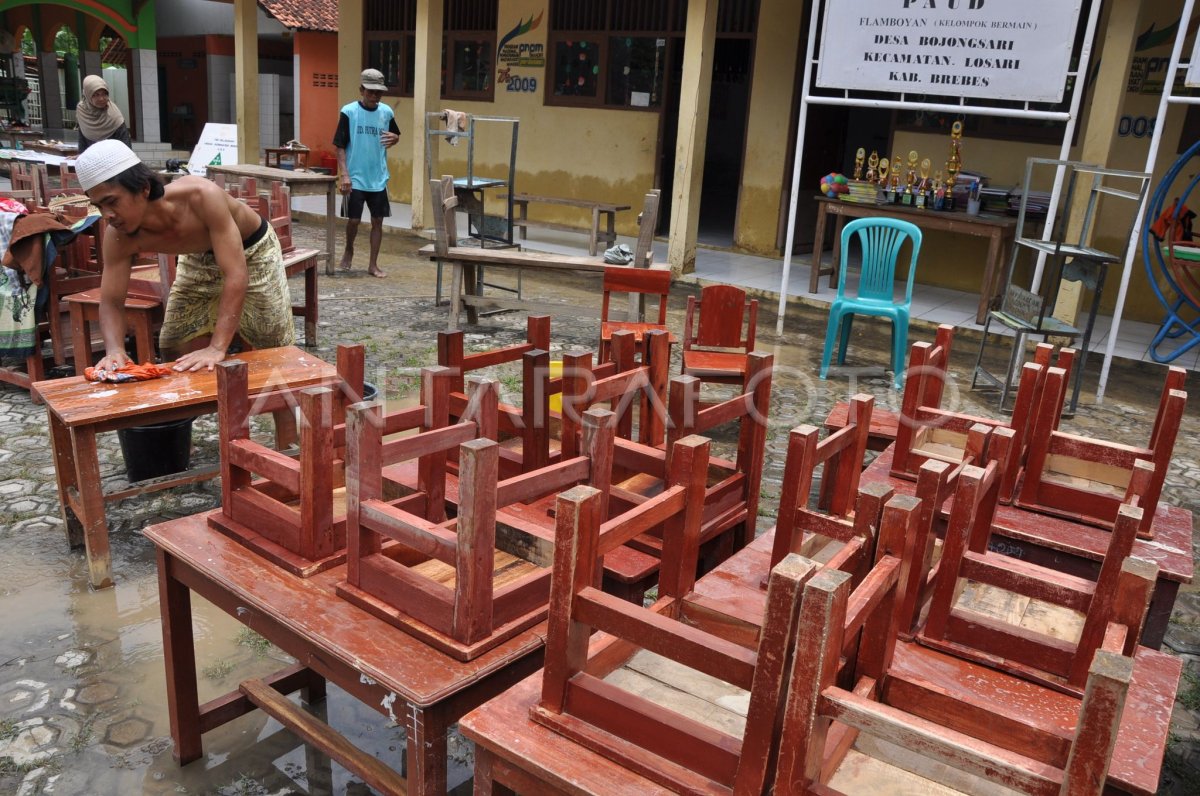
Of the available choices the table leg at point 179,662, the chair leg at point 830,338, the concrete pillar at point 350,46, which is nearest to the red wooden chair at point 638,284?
the chair leg at point 830,338

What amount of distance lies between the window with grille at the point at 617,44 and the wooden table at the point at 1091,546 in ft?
30.3

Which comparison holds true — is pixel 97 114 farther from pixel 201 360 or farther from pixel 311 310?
pixel 201 360

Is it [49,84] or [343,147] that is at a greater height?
[49,84]

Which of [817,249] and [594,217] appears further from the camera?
[594,217]

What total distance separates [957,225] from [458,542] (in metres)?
7.55

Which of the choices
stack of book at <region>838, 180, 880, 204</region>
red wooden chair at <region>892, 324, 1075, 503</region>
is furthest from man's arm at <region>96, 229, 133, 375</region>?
stack of book at <region>838, 180, 880, 204</region>

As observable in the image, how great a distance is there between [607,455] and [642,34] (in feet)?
34.0

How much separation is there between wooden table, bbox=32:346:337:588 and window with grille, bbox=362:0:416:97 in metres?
10.9

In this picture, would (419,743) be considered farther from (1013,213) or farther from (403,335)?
(1013,213)

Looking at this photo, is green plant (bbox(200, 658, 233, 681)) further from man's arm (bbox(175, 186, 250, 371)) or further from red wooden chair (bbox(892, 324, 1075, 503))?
red wooden chair (bbox(892, 324, 1075, 503))

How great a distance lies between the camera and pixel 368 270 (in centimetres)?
962

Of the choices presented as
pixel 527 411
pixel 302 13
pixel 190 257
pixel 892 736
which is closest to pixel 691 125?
pixel 190 257

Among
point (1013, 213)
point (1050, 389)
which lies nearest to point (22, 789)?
point (1050, 389)

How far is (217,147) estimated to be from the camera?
11.5m
